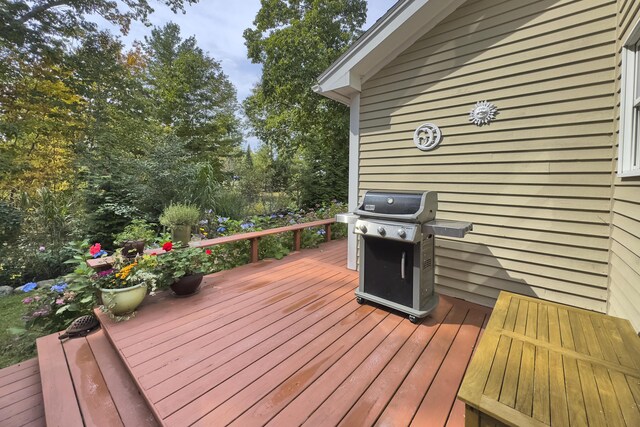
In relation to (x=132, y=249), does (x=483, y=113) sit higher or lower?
higher

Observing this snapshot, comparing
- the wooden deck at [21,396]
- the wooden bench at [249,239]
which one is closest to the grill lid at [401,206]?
the wooden bench at [249,239]

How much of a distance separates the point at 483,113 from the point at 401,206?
4.16ft

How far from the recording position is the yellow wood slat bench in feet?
3.33

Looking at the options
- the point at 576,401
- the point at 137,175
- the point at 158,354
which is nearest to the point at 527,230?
the point at 576,401

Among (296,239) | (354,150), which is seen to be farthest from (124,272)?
(354,150)

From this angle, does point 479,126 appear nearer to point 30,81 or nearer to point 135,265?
point 135,265

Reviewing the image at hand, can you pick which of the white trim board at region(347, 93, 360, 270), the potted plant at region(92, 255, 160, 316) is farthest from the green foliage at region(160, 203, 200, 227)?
the white trim board at region(347, 93, 360, 270)

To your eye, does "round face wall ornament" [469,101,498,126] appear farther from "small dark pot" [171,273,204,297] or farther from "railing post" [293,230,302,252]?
"small dark pot" [171,273,204,297]

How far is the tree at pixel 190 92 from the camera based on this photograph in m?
12.2

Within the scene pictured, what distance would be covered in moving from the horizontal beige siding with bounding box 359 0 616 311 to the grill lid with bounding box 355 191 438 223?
71cm

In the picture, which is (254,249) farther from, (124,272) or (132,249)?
(124,272)

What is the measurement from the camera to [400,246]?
2.34 m

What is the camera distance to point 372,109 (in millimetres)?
3320

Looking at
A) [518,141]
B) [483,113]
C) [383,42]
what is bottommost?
[518,141]
